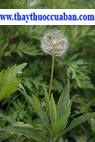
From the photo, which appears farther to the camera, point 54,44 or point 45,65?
point 45,65

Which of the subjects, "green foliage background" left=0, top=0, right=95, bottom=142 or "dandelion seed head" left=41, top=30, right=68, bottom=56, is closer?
"dandelion seed head" left=41, top=30, right=68, bottom=56

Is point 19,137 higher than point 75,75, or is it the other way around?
point 75,75

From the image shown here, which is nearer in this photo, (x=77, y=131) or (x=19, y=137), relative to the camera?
(x=19, y=137)

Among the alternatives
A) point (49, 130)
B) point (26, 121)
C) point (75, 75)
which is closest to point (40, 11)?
point (75, 75)

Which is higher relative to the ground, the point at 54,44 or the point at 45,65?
the point at 54,44

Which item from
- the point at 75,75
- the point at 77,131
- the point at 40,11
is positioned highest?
the point at 40,11

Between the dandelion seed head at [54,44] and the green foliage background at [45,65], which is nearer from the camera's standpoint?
the dandelion seed head at [54,44]

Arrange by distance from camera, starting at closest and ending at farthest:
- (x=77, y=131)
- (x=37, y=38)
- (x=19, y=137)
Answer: (x=19, y=137) < (x=77, y=131) < (x=37, y=38)

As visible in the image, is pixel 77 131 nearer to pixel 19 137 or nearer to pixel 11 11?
pixel 19 137
